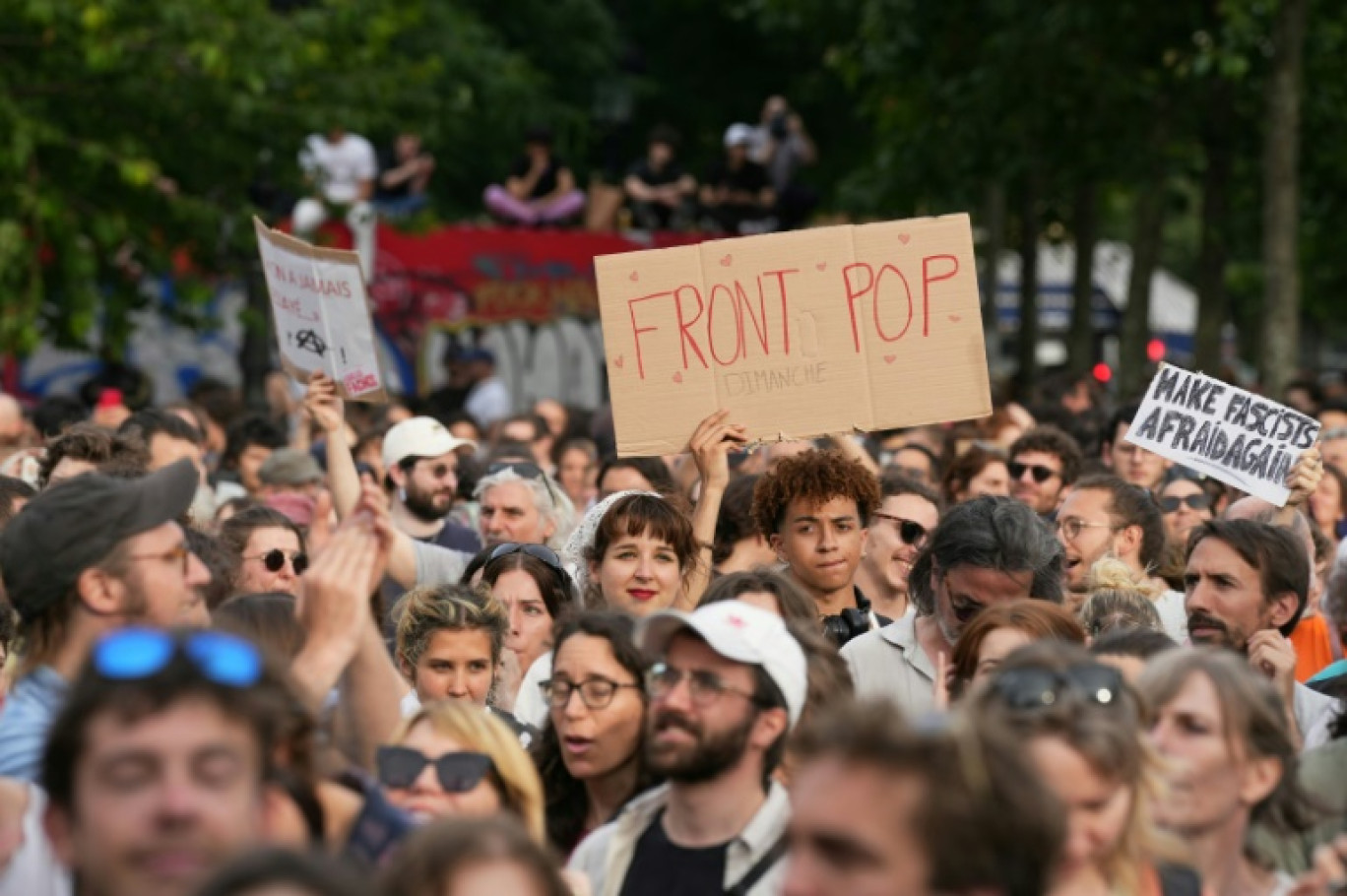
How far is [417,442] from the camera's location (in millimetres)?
11273

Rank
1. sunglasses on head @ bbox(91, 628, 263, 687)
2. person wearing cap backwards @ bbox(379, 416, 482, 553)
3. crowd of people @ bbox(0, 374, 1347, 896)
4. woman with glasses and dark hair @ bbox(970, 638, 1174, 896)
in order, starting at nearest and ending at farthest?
crowd of people @ bbox(0, 374, 1347, 896)
sunglasses on head @ bbox(91, 628, 263, 687)
woman with glasses and dark hair @ bbox(970, 638, 1174, 896)
person wearing cap backwards @ bbox(379, 416, 482, 553)

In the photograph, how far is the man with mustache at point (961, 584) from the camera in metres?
7.39

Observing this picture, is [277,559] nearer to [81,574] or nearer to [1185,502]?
[81,574]

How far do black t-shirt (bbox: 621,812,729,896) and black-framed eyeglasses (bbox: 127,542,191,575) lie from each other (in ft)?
3.80

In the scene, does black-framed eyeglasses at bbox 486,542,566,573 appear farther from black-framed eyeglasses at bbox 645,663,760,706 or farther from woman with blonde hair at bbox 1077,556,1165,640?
black-framed eyeglasses at bbox 645,663,760,706

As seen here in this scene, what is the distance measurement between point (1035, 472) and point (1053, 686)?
6.89 meters

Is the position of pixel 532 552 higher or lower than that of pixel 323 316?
lower

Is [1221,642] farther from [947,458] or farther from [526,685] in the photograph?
[947,458]

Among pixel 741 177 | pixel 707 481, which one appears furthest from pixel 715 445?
pixel 741 177

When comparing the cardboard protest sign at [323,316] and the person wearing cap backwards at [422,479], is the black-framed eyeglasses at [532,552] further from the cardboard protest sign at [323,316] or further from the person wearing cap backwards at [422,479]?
the person wearing cap backwards at [422,479]

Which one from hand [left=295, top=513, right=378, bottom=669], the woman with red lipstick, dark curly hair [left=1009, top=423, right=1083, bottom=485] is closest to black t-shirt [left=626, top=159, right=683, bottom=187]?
dark curly hair [left=1009, top=423, right=1083, bottom=485]

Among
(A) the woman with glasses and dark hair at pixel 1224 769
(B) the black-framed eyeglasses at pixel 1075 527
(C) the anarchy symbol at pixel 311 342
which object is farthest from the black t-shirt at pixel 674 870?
(B) the black-framed eyeglasses at pixel 1075 527

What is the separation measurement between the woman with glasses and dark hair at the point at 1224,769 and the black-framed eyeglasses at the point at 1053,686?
295mm

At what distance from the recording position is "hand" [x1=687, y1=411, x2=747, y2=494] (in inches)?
338
